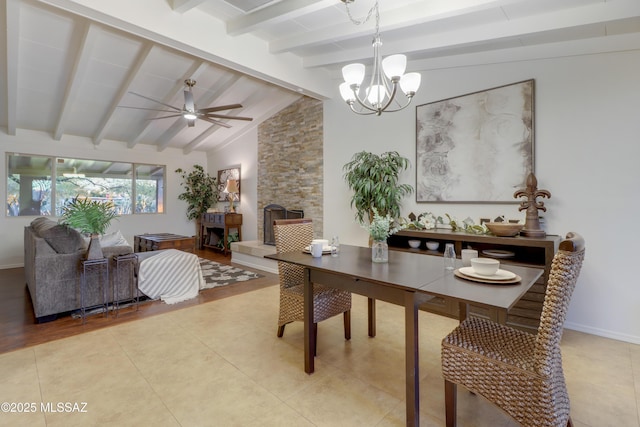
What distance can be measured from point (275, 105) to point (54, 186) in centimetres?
480

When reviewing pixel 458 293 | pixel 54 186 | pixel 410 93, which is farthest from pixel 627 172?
pixel 54 186

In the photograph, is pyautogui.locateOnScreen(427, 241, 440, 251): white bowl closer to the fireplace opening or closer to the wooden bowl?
the wooden bowl

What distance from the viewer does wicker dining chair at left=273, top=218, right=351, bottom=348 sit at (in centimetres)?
245

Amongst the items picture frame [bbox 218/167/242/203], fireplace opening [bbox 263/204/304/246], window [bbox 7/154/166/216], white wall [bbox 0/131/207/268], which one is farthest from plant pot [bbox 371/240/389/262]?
window [bbox 7/154/166/216]

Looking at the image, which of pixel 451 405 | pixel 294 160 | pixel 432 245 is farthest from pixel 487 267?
pixel 294 160

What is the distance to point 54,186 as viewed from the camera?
20.2 ft

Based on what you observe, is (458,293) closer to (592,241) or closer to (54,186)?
(592,241)

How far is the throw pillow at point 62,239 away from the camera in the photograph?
10.3 ft

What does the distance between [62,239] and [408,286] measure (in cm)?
355

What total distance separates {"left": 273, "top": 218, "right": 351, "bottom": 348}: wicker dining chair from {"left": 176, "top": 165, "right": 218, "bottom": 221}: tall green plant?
222 inches

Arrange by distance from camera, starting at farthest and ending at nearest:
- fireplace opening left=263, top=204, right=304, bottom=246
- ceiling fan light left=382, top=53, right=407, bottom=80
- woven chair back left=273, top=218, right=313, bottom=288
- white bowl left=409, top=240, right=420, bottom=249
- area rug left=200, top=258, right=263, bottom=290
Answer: fireplace opening left=263, top=204, right=304, bottom=246 → area rug left=200, top=258, right=263, bottom=290 → white bowl left=409, top=240, right=420, bottom=249 → woven chair back left=273, top=218, right=313, bottom=288 → ceiling fan light left=382, top=53, right=407, bottom=80

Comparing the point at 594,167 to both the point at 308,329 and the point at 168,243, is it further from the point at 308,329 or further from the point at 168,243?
the point at 168,243

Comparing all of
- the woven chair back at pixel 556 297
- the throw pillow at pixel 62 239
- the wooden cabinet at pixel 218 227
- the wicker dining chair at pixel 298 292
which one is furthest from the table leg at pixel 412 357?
the wooden cabinet at pixel 218 227

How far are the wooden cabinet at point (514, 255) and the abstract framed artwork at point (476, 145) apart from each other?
0.54 meters
